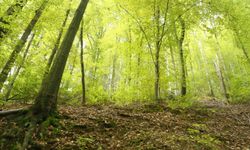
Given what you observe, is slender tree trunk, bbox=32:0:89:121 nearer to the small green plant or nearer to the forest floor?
the forest floor

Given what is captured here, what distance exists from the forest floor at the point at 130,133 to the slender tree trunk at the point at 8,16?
352cm

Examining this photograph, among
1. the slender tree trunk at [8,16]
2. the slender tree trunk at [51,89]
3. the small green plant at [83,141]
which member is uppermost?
the slender tree trunk at [8,16]

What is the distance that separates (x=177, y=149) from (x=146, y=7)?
7.69 meters

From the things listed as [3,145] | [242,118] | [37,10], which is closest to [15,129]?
[3,145]

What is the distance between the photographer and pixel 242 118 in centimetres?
1082

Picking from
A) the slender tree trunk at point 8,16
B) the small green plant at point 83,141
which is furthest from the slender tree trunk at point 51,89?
the slender tree trunk at point 8,16

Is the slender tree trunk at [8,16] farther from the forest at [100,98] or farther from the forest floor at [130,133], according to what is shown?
the forest floor at [130,133]

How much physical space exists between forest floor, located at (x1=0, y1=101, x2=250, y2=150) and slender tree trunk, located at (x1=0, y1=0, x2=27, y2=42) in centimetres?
352

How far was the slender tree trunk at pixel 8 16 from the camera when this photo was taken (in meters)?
7.59

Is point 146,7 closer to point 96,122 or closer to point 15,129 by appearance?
point 96,122

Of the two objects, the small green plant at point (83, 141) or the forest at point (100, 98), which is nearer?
the small green plant at point (83, 141)

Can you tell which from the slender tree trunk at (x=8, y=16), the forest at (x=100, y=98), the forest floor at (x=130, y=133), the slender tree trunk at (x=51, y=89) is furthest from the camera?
the slender tree trunk at (x=8, y=16)

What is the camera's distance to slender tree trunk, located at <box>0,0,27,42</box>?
24.9ft

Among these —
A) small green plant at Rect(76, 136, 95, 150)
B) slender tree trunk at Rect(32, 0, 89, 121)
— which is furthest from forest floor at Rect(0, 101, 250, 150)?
slender tree trunk at Rect(32, 0, 89, 121)
